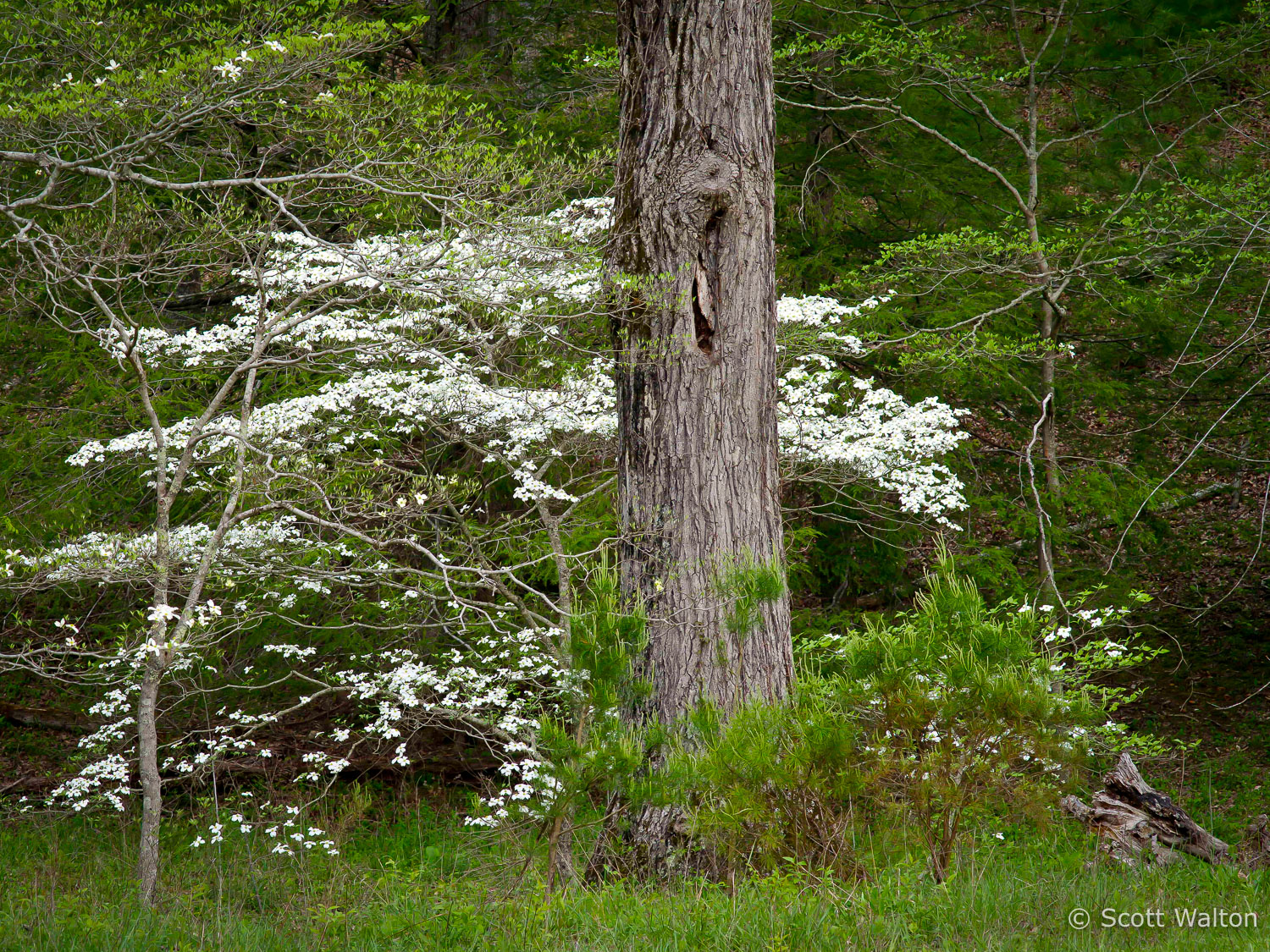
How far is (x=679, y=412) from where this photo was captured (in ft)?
17.1

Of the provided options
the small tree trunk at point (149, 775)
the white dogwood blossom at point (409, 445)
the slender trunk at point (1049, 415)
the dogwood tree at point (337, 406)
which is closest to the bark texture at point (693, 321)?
the dogwood tree at point (337, 406)

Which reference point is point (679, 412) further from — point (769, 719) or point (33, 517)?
point (33, 517)

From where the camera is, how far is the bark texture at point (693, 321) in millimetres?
5105

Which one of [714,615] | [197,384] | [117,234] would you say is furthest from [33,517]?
[714,615]

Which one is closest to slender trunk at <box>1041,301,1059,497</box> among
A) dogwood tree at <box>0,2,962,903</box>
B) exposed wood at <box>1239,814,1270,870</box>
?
dogwood tree at <box>0,2,962,903</box>

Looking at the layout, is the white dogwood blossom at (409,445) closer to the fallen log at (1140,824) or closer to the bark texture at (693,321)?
the bark texture at (693,321)

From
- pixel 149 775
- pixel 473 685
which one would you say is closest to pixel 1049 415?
pixel 473 685

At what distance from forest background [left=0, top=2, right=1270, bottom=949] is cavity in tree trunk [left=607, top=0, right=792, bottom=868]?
1.37m

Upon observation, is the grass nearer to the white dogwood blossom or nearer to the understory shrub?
the understory shrub

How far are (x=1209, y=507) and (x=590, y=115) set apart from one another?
930 cm

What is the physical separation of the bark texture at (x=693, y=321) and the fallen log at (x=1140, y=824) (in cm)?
185

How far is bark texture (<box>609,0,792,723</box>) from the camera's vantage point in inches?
201

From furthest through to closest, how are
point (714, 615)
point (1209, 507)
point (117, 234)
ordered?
point (1209, 507), point (117, 234), point (714, 615)

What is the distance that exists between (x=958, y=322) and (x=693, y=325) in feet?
14.5
